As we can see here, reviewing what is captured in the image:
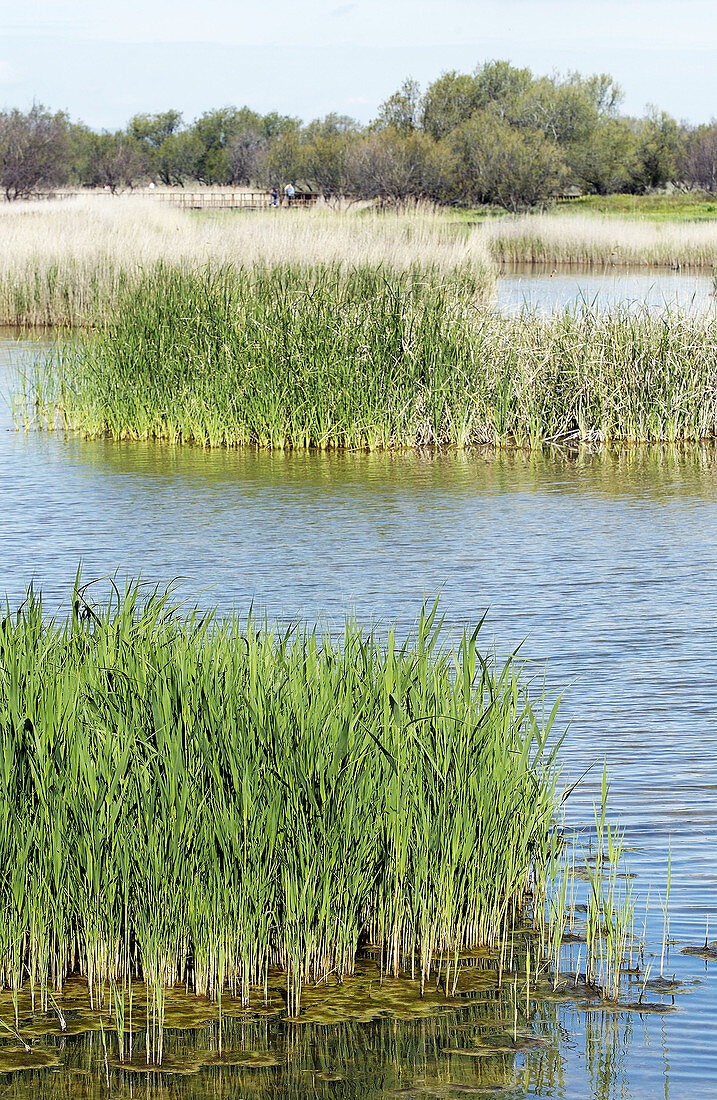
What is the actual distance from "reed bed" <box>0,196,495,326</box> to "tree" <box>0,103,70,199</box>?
26.2m

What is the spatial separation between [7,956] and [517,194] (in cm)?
5482

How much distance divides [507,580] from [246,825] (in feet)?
16.9

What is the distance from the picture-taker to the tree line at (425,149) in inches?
2183

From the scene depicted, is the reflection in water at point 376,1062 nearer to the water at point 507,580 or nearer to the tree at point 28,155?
the water at point 507,580

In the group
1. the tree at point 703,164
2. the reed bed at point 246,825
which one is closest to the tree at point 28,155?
the tree at point 703,164

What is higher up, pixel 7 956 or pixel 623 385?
pixel 623 385

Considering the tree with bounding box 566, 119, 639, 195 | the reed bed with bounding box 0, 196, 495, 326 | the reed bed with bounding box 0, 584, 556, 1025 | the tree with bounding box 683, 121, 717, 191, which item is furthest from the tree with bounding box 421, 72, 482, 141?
the reed bed with bounding box 0, 584, 556, 1025

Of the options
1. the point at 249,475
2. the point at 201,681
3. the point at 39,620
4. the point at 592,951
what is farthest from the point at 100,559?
the point at 592,951

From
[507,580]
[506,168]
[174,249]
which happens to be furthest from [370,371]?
[506,168]

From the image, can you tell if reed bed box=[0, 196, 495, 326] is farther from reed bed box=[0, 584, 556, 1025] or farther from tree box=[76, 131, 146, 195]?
tree box=[76, 131, 146, 195]

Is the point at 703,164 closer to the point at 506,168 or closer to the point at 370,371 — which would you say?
the point at 506,168

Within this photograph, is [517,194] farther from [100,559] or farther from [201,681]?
[201,681]

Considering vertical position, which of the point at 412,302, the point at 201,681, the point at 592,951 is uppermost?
the point at 412,302

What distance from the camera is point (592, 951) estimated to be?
3.98 meters
